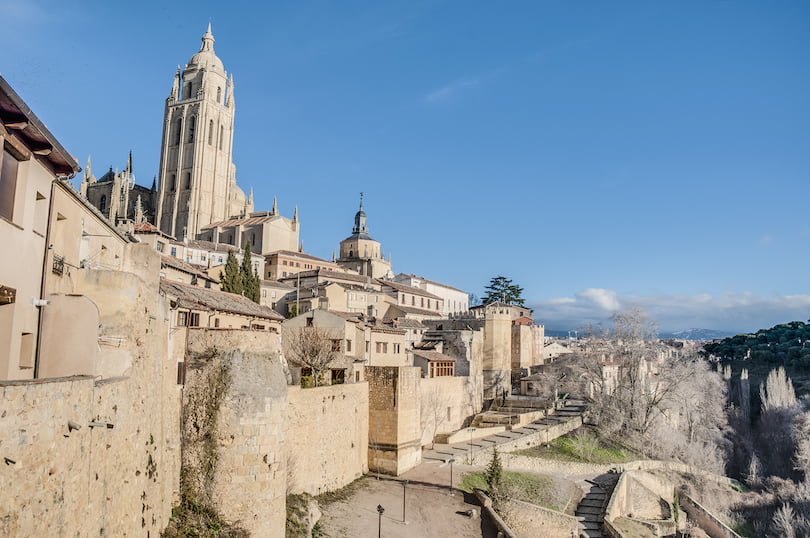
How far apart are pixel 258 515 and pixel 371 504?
8837mm

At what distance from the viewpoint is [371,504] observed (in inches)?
1045

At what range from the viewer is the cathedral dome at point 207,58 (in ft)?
358

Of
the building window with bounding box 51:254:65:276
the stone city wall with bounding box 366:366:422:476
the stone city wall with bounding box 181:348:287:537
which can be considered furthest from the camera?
the stone city wall with bounding box 366:366:422:476

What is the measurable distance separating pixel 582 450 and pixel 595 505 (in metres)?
8.12

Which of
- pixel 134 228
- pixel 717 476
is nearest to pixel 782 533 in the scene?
pixel 717 476

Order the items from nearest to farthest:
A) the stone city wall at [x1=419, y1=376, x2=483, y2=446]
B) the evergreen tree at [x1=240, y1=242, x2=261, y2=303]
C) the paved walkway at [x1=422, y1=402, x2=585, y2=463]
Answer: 1. the paved walkway at [x1=422, y1=402, x2=585, y2=463]
2. the stone city wall at [x1=419, y1=376, x2=483, y2=446]
3. the evergreen tree at [x1=240, y1=242, x2=261, y2=303]

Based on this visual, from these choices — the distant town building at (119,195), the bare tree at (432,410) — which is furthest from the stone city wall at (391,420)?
the distant town building at (119,195)

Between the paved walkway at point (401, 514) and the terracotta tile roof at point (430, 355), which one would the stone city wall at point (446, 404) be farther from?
the paved walkway at point (401, 514)

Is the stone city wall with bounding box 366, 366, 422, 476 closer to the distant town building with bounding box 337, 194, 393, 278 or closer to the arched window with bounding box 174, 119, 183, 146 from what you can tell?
the distant town building with bounding box 337, 194, 393, 278

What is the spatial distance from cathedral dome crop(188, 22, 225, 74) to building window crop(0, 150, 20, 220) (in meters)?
105

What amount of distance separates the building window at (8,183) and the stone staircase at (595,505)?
29.4m

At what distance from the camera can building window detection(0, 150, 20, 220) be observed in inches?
448

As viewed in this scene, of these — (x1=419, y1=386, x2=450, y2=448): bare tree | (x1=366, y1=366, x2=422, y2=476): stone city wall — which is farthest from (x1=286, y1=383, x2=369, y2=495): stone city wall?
(x1=419, y1=386, x2=450, y2=448): bare tree

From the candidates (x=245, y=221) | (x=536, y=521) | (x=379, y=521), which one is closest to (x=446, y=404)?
(x=536, y=521)
